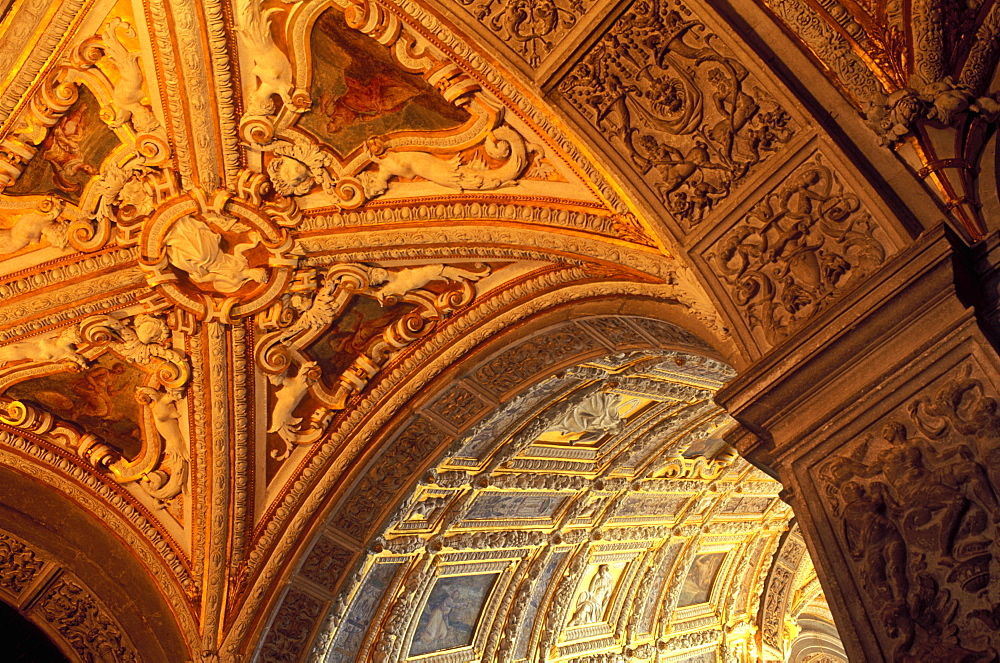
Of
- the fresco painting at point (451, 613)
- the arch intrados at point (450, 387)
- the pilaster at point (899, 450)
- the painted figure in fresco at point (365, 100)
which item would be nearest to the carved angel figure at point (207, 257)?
the painted figure in fresco at point (365, 100)

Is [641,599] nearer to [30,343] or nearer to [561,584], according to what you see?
[561,584]

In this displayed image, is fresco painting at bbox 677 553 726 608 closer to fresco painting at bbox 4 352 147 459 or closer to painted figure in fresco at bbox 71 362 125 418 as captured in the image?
fresco painting at bbox 4 352 147 459

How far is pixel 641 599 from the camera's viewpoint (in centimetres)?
1089

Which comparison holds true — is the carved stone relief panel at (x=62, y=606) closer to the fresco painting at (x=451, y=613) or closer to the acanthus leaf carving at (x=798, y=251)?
the fresco painting at (x=451, y=613)

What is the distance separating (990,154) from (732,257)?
1.06 m

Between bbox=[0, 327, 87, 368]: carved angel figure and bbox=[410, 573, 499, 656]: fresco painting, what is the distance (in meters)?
3.80

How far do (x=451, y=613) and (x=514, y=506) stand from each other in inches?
48.9

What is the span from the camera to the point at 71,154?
5.73m

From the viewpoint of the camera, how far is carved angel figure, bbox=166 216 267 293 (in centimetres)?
606

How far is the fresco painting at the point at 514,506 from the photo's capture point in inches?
322

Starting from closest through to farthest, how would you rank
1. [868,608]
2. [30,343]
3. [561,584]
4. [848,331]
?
1. [868,608]
2. [848,331]
3. [30,343]
4. [561,584]

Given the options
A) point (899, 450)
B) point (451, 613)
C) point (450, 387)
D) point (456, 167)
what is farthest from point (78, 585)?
point (899, 450)

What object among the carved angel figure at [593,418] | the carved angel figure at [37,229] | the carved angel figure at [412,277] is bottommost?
the carved angel figure at [412,277]

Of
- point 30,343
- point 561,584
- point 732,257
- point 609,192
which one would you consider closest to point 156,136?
point 30,343
